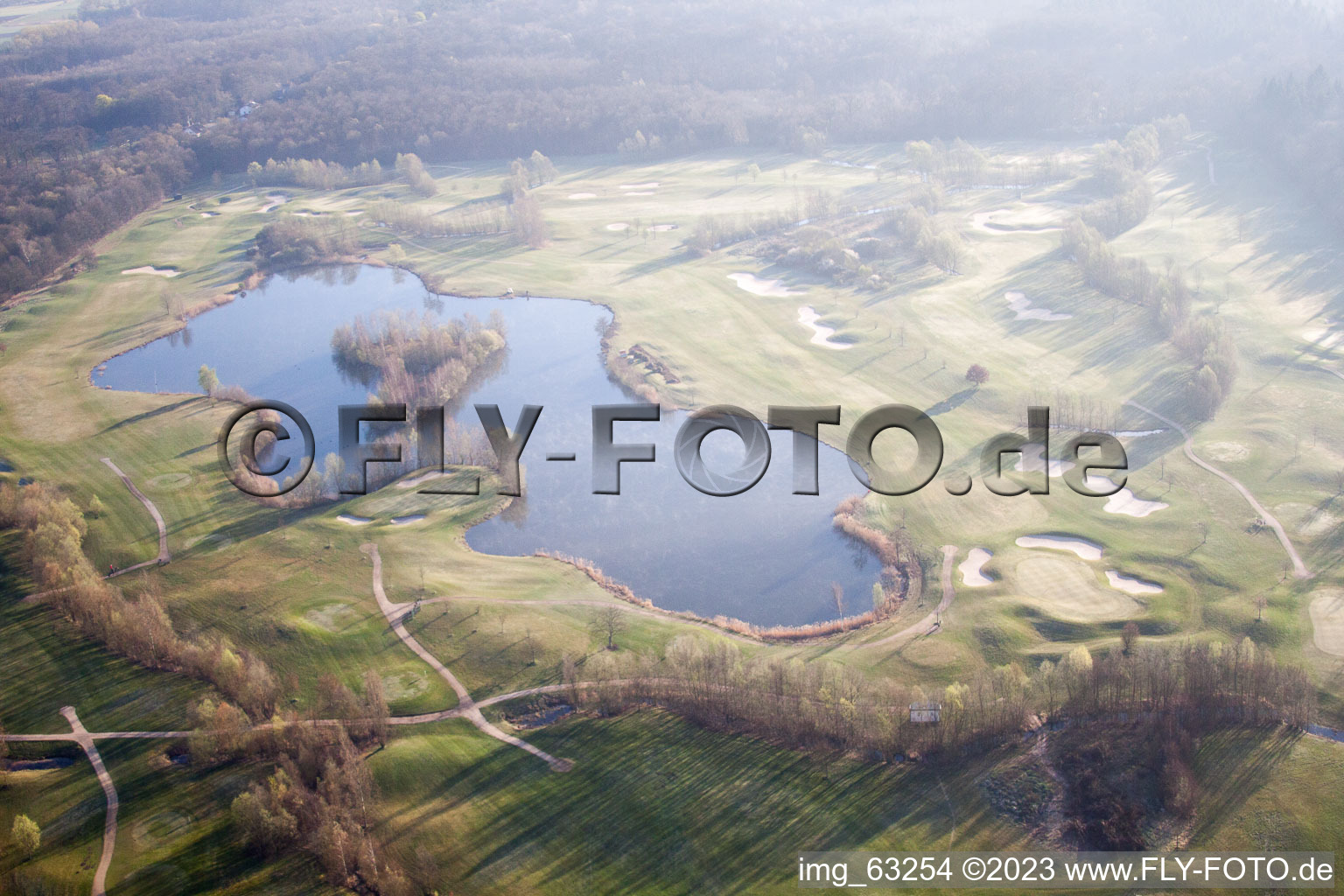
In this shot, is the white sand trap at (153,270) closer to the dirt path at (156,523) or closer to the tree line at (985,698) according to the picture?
the dirt path at (156,523)

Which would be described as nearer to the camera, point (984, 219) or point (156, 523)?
point (156, 523)

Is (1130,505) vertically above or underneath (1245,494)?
underneath

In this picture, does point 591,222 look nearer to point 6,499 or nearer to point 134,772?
point 6,499

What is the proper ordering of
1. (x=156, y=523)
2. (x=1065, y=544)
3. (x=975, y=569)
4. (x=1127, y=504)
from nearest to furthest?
(x=975, y=569)
(x=1065, y=544)
(x=156, y=523)
(x=1127, y=504)

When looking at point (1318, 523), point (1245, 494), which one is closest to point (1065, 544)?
point (1245, 494)

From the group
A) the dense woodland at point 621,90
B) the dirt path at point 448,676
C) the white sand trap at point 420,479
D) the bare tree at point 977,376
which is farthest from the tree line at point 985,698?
the dense woodland at point 621,90

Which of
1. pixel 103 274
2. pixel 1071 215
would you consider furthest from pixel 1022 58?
pixel 103 274

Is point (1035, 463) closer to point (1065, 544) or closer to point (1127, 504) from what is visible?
point (1127, 504)
